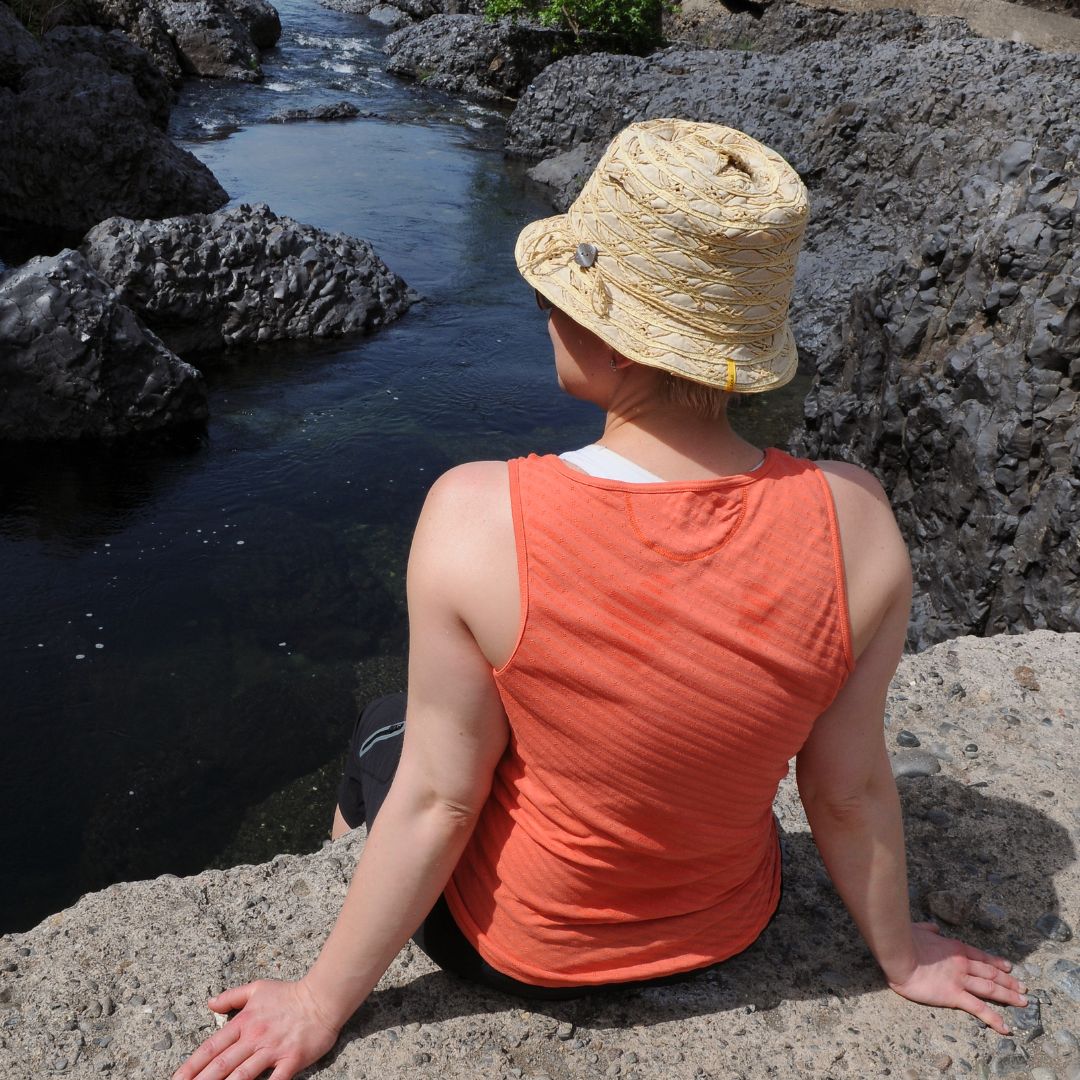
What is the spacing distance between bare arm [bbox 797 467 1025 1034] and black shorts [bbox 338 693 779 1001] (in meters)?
0.31

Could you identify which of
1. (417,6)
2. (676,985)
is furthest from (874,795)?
(417,6)

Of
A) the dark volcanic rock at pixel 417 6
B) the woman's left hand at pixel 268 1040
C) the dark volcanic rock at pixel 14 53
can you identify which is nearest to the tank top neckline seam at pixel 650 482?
the woman's left hand at pixel 268 1040

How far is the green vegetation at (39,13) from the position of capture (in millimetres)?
13375

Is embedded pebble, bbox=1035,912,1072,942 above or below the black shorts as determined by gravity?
below

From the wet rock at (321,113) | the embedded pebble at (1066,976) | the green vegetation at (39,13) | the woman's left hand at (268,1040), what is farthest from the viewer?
the wet rock at (321,113)

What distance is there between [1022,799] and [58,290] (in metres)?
5.29

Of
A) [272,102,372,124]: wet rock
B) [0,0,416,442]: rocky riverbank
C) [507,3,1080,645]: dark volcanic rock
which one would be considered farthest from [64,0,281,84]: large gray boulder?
[507,3,1080,645]: dark volcanic rock

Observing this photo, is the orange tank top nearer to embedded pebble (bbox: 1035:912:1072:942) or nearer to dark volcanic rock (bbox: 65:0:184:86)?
embedded pebble (bbox: 1035:912:1072:942)

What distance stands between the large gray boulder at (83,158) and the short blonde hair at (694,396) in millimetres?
8862

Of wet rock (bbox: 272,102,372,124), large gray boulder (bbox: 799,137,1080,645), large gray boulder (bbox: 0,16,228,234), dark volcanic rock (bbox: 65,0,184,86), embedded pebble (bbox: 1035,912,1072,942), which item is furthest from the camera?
dark volcanic rock (bbox: 65,0,184,86)

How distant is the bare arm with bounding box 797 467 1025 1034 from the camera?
147cm

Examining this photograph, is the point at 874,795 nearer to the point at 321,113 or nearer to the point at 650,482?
the point at 650,482

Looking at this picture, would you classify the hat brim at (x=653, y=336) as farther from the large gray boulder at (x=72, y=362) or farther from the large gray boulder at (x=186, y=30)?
the large gray boulder at (x=186, y=30)

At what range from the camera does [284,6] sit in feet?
72.2
